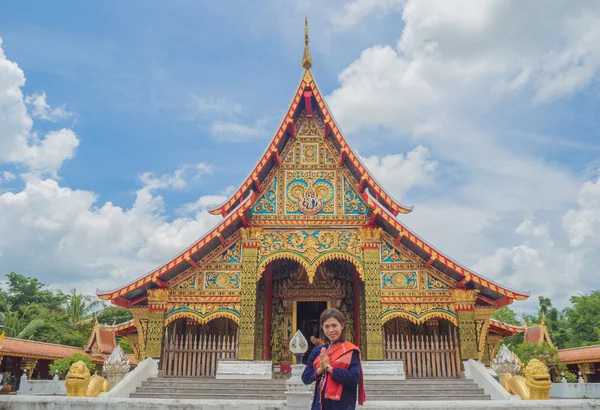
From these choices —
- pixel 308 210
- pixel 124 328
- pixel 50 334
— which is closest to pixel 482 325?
pixel 308 210

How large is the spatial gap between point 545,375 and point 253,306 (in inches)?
265

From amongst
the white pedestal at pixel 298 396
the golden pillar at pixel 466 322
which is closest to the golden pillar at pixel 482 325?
the golden pillar at pixel 466 322

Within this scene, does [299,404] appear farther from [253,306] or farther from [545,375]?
[253,306]

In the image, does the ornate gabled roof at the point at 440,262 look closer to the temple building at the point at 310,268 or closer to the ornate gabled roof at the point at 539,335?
the temple building at the point at 310,268

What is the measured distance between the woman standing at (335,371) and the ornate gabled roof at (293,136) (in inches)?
355

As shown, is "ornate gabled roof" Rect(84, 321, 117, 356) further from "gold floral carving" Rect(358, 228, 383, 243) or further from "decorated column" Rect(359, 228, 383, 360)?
"gold floral carving" Rect(358, 228, 383, 243)

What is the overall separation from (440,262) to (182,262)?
621 cm

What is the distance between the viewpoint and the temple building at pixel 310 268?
11289mm

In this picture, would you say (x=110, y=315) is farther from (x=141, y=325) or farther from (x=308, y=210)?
(x=308, y=210)

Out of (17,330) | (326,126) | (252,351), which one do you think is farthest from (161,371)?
(17,330)

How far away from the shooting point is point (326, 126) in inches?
500

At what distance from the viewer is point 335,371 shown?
299 cm

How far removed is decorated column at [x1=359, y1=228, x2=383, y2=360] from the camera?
1108cm

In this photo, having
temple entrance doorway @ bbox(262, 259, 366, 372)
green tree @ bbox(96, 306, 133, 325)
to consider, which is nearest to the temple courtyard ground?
temple entrance doorway @ bbox(262, 259, 366, 372)
